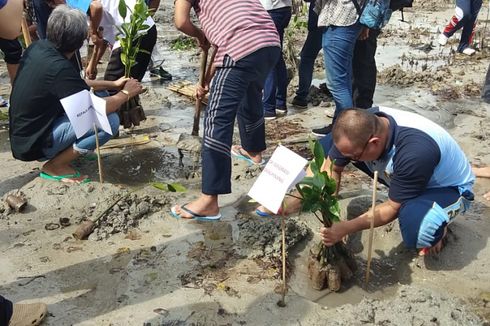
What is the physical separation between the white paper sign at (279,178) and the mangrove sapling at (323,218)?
131mm

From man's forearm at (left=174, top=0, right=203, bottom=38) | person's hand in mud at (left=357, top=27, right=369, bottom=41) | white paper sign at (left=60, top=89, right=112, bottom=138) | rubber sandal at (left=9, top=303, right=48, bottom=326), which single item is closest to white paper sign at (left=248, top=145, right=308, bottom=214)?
rubber sandal at (left=9, top=303, right=48, bottom=326)

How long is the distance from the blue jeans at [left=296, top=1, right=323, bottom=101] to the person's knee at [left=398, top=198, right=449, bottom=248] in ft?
9.85

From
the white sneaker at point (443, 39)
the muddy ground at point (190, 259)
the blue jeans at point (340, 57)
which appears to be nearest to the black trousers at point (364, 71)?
the blue jeans at point (340, 57)

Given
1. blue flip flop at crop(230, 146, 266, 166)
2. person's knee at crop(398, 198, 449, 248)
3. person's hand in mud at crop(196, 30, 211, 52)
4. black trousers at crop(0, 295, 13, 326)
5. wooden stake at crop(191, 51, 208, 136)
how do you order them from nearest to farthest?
black trousers at crop(0, 295, 13, 326) < person's knee at crop(398, 198, 449, 248) < person's hand in mud at crop(196, 30, 211, 52) < blue flip flop at crop(230, 146, 266, 166) < wooden stake at crop(191, 51, 208, 136)

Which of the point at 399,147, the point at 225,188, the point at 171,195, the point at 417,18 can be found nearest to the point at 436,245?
the point at 399,147

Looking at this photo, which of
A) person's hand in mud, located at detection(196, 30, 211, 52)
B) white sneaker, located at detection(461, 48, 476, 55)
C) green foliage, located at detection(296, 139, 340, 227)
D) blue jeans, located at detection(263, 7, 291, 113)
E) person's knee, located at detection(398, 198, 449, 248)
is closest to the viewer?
green foliage, located at detection(296, 139, 340, 227)

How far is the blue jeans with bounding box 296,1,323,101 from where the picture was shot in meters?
5.51

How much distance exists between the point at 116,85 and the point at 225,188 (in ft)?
5.16

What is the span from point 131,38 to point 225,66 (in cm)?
158

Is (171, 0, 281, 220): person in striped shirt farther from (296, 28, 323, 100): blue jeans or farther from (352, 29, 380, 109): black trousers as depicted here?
(296, 28, 323, 100): blue jeans

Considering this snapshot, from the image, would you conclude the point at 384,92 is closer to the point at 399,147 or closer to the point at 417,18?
the point at 399,147

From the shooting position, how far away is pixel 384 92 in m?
6.60

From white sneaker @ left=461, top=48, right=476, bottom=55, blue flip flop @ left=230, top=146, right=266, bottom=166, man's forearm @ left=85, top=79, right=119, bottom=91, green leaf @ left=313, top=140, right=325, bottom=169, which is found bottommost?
blue flip flop @ left=230, top=146, right=266, bottom=166

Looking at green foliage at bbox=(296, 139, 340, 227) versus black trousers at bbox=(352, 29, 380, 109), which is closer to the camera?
green foliage at bbox=(296, 139, 340, 227)
